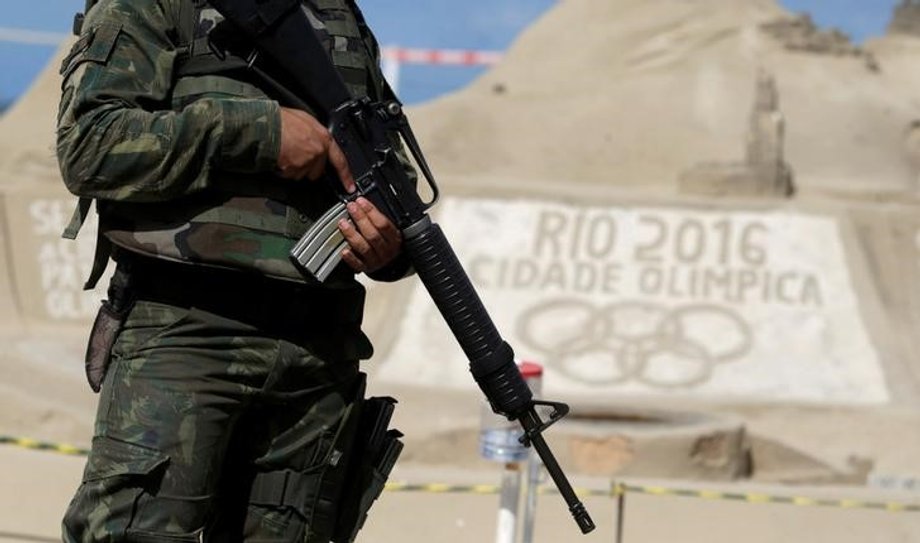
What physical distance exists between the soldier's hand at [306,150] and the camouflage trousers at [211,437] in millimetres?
283

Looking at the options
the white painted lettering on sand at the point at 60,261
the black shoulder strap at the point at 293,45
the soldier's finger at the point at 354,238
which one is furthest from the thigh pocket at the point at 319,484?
Result: the white painted lettering on sand at the point at 60,261

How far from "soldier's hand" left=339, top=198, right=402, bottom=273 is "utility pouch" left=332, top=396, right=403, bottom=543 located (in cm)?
33

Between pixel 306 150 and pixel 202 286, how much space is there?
0.30 meters

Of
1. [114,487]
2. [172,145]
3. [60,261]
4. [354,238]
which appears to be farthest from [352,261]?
[60,261]

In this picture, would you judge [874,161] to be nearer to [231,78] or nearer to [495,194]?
[495,194]

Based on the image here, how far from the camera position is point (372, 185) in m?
2.38

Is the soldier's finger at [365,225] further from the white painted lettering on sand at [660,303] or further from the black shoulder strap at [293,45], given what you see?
the white painted lettering on sand at [660,303]

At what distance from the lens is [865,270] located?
1233 cm

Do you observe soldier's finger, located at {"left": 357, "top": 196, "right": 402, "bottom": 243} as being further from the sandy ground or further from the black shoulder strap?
the sandy ground

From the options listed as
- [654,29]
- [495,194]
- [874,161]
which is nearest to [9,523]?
[495,194]

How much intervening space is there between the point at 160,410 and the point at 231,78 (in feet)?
1.92

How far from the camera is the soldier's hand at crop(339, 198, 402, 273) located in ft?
7.63

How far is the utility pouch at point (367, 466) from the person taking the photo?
2.51 metres

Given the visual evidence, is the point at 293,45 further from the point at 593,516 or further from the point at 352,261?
the point at 593,516
